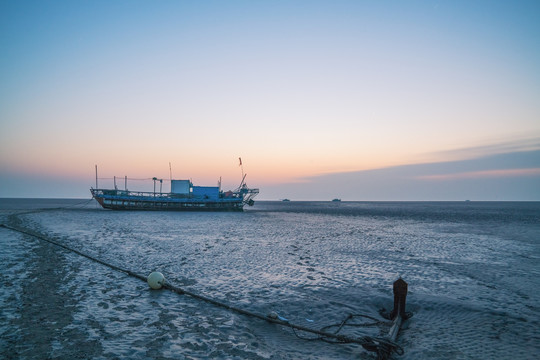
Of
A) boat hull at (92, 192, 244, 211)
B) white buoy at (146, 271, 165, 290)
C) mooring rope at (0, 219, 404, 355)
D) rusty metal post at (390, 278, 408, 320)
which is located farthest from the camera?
boat hull at (92, 192, 244, 211)

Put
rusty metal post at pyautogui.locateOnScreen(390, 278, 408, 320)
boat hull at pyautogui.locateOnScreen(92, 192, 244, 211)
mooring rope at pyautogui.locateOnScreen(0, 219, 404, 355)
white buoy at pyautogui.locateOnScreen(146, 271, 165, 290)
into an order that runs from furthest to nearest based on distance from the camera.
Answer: boat hull at pyautogui.locateOnScreen(92, 192, 244, 211), white buoy at pyautogui.locateOnScreen(146, 271, 165, 290), rusty metal post at pyautogui.locateOnScreen(390, 278, 408, 320), mooring rope at pyautogui.locateOnScreen(0, 219, 404, 355)

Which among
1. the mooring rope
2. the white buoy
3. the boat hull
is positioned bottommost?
the mooring rope

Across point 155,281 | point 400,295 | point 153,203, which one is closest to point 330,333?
point 400,295

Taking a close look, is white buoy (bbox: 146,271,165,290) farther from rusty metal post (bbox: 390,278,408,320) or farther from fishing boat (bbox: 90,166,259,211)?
fishing boat (bbox: 90,166,259,211)

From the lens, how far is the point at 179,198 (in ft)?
214

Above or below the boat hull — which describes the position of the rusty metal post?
below

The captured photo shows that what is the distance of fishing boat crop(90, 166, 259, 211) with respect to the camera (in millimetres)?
61844

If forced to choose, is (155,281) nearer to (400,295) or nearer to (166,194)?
(400,295)

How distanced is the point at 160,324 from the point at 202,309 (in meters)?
1.44

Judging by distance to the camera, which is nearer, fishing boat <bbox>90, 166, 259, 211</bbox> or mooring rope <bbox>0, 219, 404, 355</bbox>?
mooring rope <bbox>0, 219, 404, 355</bbox>

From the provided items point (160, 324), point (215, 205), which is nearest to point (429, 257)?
point (160, 324)

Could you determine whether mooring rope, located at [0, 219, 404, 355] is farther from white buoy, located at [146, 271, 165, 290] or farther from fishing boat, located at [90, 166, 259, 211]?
fishing boat, located at [90, 166, 259, 211]

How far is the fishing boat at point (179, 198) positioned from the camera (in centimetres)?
6184

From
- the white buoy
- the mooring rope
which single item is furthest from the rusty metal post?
the white buoy
